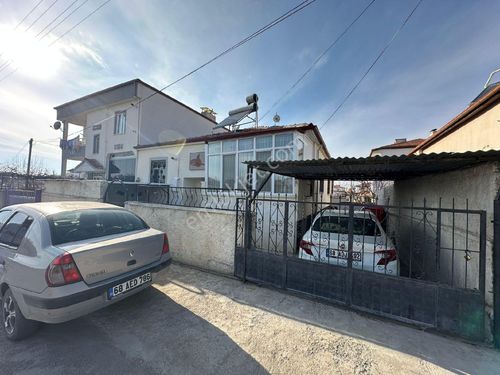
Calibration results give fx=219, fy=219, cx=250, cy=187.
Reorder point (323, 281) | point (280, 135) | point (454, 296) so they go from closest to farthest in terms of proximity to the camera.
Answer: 1. point (454, 296)
2. point (323, 281)
3. point (280, 135)

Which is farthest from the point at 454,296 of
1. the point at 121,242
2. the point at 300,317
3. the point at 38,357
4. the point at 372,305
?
the point at 38,357

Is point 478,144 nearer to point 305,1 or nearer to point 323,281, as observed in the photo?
point 323,281

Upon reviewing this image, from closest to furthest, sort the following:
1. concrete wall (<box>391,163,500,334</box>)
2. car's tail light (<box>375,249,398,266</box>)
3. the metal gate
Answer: concrete wall (<box>391,163,500,334</box>) < the metal gate < car's tail light (<box>375,249,398,266</box>)

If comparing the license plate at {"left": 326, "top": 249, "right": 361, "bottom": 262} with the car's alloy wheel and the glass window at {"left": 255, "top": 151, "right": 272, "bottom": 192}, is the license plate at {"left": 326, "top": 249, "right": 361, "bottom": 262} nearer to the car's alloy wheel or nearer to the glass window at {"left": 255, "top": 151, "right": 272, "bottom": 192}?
the glass window at {"left": 255, "top": 151, "right": 272, "bottom": 192}

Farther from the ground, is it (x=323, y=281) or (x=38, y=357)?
(x=323, y=281)

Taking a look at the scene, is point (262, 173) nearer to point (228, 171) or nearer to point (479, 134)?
point (228, 171)

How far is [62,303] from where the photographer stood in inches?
89.5

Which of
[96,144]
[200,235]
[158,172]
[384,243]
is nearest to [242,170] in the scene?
[200,235]

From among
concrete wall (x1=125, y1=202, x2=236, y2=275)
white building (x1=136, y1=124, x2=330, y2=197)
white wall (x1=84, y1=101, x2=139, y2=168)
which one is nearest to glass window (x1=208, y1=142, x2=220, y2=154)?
white building (x1=136, y1=124, x2=330, y2=197)

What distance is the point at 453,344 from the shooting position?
8.49 feet

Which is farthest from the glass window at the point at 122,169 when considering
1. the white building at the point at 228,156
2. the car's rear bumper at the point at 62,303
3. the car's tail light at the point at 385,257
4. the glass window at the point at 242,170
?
the car's tail light at the point at 385,257

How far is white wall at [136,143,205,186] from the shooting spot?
10072mm

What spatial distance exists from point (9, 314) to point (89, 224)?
128cm

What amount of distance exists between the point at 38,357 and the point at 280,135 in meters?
6.86
